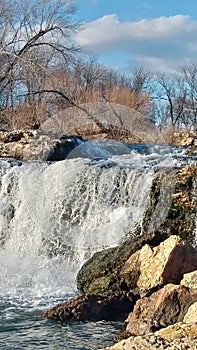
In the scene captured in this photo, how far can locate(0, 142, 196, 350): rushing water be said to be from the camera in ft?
26.1

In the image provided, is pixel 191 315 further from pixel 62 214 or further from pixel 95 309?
pixel 62 214

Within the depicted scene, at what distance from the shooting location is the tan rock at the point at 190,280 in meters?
5.35

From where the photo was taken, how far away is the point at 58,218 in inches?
375

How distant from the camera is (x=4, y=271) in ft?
28.0

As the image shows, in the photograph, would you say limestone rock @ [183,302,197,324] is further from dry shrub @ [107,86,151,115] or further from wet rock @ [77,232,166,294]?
dry shrub @ [107,86,151,115]

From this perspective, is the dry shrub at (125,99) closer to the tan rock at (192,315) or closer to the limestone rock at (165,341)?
the tan rock at (192,315)

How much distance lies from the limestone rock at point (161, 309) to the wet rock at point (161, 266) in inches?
18.8

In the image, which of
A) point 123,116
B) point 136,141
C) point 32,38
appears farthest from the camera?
point 32,38

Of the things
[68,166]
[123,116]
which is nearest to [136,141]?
[123,116]

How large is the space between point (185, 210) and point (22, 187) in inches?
126

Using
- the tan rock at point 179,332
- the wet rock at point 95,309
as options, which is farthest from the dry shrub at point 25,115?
the tan rock at point 179,332

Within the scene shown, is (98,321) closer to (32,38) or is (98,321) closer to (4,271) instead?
(4,271)

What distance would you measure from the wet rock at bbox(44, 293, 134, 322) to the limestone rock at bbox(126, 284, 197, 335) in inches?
17.0

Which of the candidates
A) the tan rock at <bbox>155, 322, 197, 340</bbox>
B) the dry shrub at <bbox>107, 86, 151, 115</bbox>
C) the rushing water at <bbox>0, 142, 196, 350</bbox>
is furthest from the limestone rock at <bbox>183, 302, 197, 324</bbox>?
the dry shrub at <bbox>107, 86, 151, 115</bbox>
